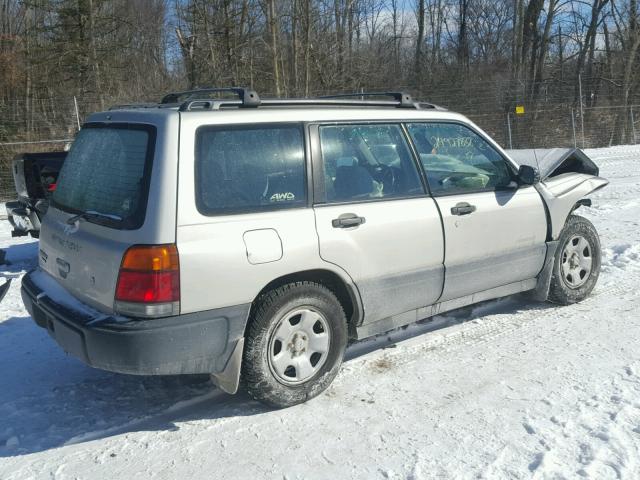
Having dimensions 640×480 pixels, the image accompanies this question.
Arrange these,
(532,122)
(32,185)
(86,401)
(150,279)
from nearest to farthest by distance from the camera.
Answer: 1. (150,279)
2. (86,401)
3. (32,185)
4. (532,122)

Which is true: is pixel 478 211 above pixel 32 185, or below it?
below

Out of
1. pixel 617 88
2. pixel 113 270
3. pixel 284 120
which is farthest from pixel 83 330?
pixel 617 88

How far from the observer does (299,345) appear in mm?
3996

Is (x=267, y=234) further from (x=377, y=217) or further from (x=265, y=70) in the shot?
(x=265, y=70)

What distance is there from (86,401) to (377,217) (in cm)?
220

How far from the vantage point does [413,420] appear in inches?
150

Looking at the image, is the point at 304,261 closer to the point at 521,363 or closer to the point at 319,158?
the point at 319,158

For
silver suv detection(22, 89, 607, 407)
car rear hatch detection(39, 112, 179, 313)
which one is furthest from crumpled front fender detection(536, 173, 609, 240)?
car rear hatch detection(39, 112, 179, 313)

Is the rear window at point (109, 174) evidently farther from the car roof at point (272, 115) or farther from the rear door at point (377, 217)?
the rear door at point (377, 217)

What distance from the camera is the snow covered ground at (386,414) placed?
3.37m

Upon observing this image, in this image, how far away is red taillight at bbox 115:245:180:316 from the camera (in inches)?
134

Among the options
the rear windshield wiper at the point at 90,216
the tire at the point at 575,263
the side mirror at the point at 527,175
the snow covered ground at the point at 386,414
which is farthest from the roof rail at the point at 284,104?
the snow covered ground at the point at 386,414

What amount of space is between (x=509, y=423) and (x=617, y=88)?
26.2m

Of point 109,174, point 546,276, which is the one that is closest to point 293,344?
point 109,174
